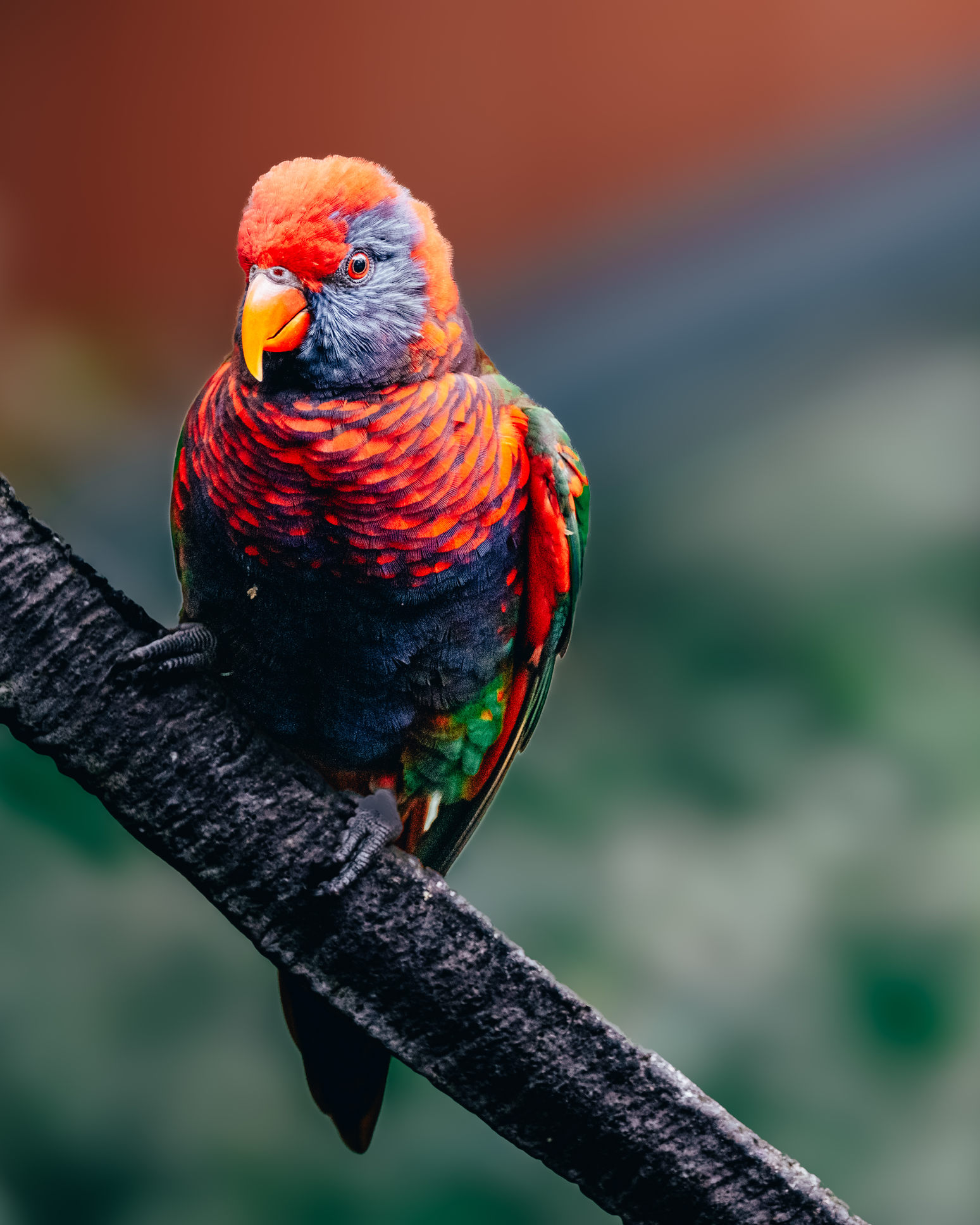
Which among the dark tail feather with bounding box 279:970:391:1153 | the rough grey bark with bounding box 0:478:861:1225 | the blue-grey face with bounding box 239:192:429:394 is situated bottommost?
the dark tail feather with bounding box 279:970:391:1153

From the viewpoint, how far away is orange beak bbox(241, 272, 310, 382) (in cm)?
104

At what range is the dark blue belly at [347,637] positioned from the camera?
1.17m

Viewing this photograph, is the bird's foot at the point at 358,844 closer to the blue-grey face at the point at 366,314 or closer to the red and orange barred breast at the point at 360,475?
the red and orange barred breast at the point at 360,475

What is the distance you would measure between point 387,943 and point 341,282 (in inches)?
28.6

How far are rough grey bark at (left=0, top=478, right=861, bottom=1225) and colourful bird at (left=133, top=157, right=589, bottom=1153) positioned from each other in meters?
0.05

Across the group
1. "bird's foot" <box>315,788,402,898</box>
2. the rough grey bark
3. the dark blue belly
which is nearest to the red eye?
the dark blue belly

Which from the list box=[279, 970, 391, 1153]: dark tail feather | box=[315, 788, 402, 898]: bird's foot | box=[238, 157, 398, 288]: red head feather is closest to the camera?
box=[238, 157, 398, 288]: red head feather

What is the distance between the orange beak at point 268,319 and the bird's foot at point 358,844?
507mm

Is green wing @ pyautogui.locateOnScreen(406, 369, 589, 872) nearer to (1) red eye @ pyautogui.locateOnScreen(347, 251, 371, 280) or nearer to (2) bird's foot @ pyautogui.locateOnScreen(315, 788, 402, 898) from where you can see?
(2) bird's foot @ pyautogui.locateOnScreen(315, 788, 402, 898)

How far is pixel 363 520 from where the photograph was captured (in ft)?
3.66

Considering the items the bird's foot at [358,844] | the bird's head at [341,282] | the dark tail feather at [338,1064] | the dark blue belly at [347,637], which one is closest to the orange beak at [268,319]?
the bird's head at [341,282]

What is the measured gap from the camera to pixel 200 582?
121cm

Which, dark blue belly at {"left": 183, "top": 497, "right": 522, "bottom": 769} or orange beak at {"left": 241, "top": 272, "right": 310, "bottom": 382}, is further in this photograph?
dark blue belly at {"left": 183, "top": 497, "right": 522, "bottom": 769}

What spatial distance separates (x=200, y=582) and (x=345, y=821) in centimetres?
32
